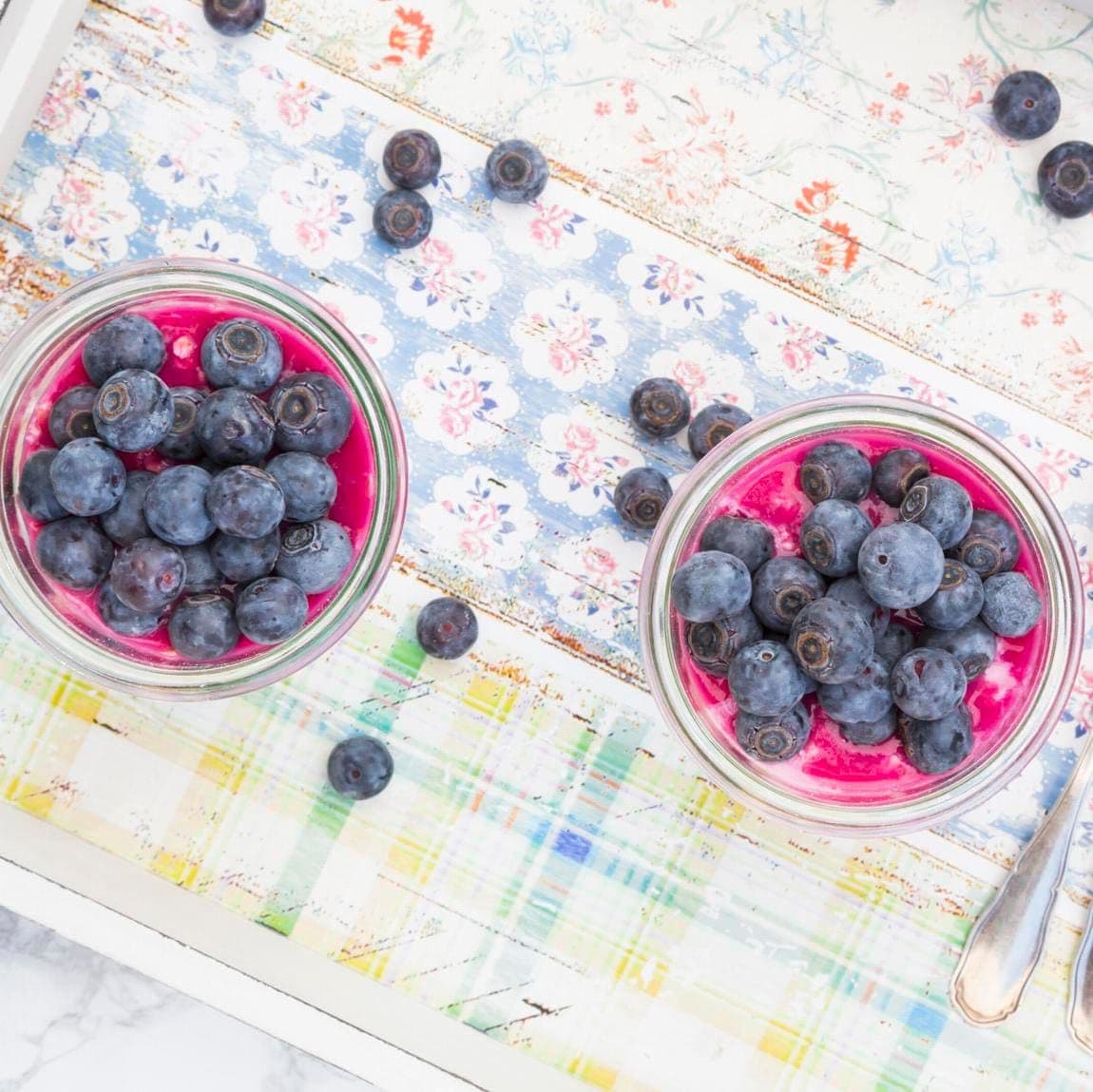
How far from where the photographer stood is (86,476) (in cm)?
110

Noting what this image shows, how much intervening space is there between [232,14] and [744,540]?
965 millimetres

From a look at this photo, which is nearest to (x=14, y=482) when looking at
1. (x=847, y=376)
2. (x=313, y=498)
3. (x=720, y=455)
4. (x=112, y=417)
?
(x=112, y=417)

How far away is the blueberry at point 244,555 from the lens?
114 cm

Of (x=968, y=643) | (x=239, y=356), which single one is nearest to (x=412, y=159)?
(x=239, y=356)

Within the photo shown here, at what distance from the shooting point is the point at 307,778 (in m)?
1.52

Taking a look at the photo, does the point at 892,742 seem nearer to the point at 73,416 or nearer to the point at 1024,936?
the point at 1024,936

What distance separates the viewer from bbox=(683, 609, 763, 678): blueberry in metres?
1.19

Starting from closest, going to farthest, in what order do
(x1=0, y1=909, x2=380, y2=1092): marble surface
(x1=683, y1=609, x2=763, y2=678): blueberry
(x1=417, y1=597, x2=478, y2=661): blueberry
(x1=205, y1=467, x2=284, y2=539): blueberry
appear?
(x1=205, y1=467, x2=284, y2=539): blueberry
(x1=683, y1=609, x2=763, y2=678): blueberry
(x1=417, y1=597, x2=478, y2=661): blueberry
(x1=0, y1=909, x2=380, y2=1092): marble surface

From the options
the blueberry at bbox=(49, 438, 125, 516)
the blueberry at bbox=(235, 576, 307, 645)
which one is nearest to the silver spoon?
the blueberry at bbox=(235, 576, 307, 645)

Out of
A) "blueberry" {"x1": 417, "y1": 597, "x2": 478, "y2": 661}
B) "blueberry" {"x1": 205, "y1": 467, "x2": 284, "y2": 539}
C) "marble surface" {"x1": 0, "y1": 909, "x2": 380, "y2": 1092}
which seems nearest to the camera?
"blueberry" {"x1": 205, "y1": 467, "x2": 284, "y2": 539}

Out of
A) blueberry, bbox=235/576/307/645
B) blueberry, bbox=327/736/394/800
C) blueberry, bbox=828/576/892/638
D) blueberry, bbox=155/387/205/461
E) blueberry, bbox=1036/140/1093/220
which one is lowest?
blueberry, bbox=327/736/394/800

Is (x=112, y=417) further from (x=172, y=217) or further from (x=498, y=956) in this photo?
(x=498, y=956)

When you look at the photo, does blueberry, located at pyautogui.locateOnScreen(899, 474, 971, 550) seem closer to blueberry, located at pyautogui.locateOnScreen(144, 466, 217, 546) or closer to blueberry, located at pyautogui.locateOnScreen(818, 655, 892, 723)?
blueberry, located at pyautogui.locateOnScreen(818, 655, 892, 723)

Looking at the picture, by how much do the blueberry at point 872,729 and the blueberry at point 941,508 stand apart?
191 mm
